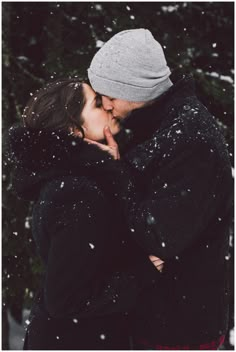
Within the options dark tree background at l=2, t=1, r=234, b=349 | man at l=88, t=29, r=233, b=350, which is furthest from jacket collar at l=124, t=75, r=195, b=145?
dark tree background at l=2, t=1, r=234, b=349

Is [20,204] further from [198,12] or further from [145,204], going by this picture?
[145,204]

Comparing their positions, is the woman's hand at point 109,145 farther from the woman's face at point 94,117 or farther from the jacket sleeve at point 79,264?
the jacket sleeve at point 79,264

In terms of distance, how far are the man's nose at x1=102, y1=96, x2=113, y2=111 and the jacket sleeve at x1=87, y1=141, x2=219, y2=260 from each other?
17.9 inches

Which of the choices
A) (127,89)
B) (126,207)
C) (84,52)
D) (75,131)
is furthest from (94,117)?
(84,52)

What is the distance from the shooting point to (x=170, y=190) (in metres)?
2.37

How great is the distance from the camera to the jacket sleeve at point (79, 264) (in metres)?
2.29

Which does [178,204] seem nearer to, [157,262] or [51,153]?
[157,262]

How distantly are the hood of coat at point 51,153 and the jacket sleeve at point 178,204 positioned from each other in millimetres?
313

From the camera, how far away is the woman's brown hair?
8.12 ft

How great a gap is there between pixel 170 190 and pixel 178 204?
0.25 ft

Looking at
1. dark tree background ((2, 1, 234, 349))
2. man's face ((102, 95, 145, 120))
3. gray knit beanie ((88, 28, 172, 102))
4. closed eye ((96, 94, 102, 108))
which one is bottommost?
dark tree background ((2, 1, 234, 349))

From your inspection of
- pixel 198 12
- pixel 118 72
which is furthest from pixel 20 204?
pixel 118 72

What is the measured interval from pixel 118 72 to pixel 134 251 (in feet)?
2.99

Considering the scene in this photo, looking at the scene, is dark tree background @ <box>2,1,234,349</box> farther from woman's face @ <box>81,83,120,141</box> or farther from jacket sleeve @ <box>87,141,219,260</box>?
jacket sleeve @ <box>87,141,219,260</box>
